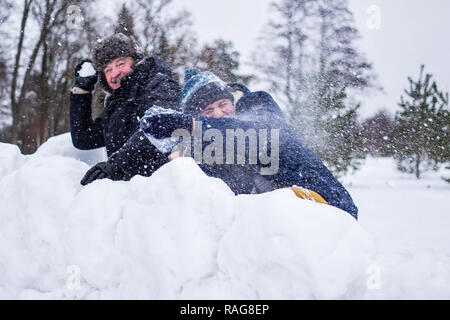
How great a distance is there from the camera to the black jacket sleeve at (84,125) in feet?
7.93

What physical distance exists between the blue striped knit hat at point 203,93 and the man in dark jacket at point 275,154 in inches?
19.2

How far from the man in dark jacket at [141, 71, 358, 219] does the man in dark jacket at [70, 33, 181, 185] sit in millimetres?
205

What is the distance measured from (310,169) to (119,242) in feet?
3.31

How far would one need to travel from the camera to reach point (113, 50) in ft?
7.38

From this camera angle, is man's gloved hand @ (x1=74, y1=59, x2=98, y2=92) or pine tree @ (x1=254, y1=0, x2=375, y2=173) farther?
pine tree @ (x1=254, y1=0, x2=375, y2=173)

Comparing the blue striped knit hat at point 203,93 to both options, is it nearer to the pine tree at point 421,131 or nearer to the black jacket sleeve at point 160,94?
the black jacket sleeve at point 160,94

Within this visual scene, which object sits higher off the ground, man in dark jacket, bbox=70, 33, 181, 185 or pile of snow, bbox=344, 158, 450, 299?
man in dark jacket, bbox=70, 33, 181, 185

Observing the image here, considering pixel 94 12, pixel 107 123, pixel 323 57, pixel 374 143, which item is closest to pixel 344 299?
pixel 107 123

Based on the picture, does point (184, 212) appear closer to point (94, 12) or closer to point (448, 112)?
point (448, 112)

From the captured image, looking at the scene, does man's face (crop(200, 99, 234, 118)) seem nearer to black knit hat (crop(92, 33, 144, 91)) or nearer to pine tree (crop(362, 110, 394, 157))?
black knit hat (crop(92, 33, 144, 91))

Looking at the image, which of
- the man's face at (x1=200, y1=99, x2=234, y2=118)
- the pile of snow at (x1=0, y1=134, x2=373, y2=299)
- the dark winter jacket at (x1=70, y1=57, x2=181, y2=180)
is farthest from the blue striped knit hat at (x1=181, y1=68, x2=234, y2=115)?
the pile of snow at (x1=0, y1=134, x2=373, y2=299)

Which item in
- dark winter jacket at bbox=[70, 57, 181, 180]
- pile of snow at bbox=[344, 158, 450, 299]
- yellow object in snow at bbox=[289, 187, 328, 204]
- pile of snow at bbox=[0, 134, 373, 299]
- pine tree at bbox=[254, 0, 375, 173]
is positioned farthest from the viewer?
pine tree at bbox=[254, 0, 375, 173]

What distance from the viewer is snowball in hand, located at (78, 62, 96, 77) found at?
240 cm
